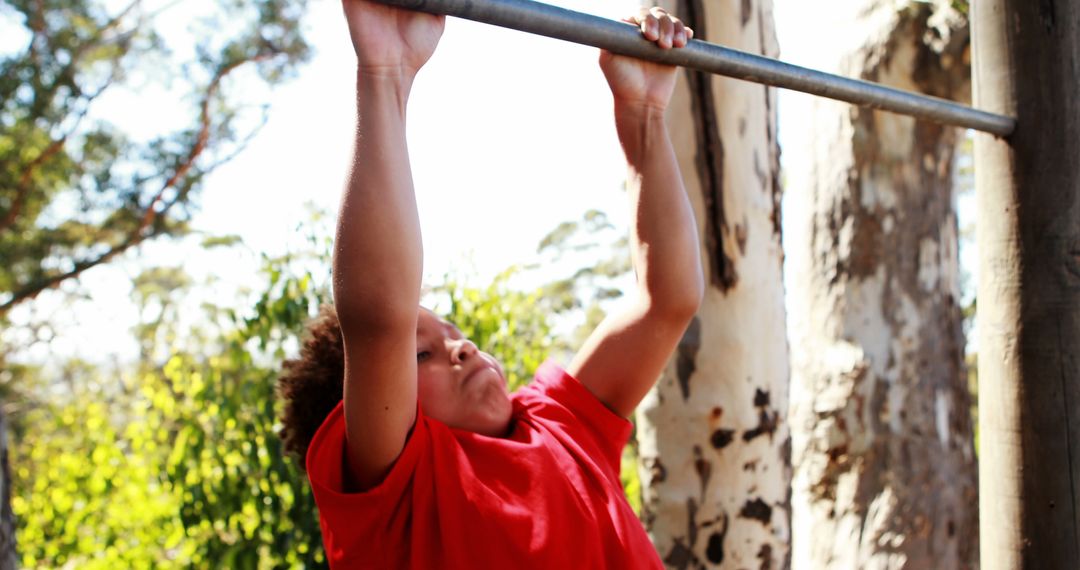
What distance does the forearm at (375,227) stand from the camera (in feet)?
3.95

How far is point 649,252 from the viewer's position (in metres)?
1.70

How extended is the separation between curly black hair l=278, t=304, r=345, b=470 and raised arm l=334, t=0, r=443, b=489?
48 centimetres

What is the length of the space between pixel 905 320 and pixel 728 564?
180 cm

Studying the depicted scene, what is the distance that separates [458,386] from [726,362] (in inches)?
41.9

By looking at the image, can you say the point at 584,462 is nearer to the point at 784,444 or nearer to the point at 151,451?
the point at 784,444

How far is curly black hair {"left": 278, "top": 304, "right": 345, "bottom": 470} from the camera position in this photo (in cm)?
175

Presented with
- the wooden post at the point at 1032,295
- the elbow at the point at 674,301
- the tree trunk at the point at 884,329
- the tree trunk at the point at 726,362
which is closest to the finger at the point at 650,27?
the elbow at the point at 674,301

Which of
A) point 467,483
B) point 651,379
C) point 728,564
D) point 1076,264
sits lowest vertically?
point 728,564

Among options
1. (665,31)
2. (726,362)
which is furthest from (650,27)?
(726,362)

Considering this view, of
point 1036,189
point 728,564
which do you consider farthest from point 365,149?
point 728,564

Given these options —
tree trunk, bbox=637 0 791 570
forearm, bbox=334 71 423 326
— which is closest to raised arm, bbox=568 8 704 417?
forearm, bbox=334 71 423 326

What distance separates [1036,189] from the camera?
5.47 ft

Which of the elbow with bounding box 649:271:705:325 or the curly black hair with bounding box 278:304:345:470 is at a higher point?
the elbow with bounding box 649:271:705:325

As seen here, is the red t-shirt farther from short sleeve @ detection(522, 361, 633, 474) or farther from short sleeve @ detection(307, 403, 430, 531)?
short sleeve @ detection(522, 361, 633, 474)
